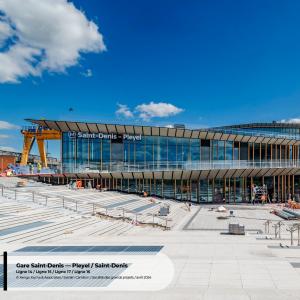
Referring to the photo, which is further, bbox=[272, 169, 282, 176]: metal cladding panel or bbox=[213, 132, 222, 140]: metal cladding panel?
bbox=[272, 169, 282, 176]: metal cladding panel

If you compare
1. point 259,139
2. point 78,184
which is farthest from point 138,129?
point 259,139

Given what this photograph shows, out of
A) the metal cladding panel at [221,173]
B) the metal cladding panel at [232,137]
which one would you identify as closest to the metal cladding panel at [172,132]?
the metal cladding panel at [221,173]

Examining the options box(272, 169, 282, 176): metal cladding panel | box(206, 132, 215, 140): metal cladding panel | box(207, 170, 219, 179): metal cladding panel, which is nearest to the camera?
box(207, 170, 219, 179): metal cladding panel

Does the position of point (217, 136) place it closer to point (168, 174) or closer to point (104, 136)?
point (168, 174)

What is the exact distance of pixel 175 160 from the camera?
43.1m

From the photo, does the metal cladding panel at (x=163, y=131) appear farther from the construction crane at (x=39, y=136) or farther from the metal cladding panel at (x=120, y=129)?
the construction crane at (x=39, y=136)

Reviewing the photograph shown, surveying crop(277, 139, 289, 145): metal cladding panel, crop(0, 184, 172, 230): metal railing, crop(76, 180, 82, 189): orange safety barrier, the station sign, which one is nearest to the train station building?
the station sign

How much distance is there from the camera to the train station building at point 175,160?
133 feet

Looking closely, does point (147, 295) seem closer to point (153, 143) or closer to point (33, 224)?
point (33, 224)

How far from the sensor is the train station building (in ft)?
133

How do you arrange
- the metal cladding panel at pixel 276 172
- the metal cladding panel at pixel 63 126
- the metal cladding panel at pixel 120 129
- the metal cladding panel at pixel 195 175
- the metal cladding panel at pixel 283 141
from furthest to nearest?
the metal cladding panel at pixel 283 141, the metal cladding panel at pixel 276 172, the metal cladding panel at pixel 195 175, the metal cladding panel at pixel 120 129, the metal cladding panel at pixel 63 126

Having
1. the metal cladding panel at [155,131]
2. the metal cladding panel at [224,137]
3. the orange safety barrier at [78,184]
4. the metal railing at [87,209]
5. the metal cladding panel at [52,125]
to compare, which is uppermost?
the metal cladding panel at [52,125]

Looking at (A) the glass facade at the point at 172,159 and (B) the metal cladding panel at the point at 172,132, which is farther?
(B) the metal cladding panel at the point at 172,132

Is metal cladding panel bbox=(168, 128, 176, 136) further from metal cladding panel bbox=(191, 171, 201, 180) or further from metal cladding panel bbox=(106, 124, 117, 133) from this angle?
metal cladding panel bbox=(106, 124, 117, 133)
